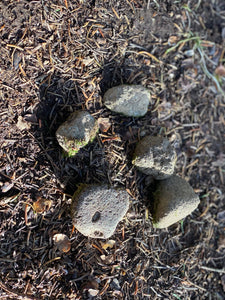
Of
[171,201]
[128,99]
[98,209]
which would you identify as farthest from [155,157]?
[98,209]

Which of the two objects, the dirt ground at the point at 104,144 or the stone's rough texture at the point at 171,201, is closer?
the dirt ground at the point at 104,144

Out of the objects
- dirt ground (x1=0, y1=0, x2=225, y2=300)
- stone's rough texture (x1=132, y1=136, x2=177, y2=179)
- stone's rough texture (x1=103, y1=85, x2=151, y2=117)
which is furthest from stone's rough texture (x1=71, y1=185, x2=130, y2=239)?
stone's rough texture (x1=103, y1=85, x2=151, y2=117)

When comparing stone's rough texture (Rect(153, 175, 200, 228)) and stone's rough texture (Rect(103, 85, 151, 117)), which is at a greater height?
stone's rough texture (Rect(103, 85, 151, 117))

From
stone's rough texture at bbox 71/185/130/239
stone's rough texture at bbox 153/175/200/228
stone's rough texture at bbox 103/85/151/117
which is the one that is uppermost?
stone's rough texture at bbox 103/85/151/117

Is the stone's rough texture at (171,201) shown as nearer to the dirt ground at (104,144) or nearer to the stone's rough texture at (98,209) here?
the dirt ground at (104,144)

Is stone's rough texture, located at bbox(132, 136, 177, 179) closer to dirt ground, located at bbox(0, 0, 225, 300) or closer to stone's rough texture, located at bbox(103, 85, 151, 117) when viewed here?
dirt ground, located at bbox(0, 0, 225, 300)

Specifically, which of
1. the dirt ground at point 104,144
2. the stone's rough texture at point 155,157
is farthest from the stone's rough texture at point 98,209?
the stone's rough texture at point 155,157
